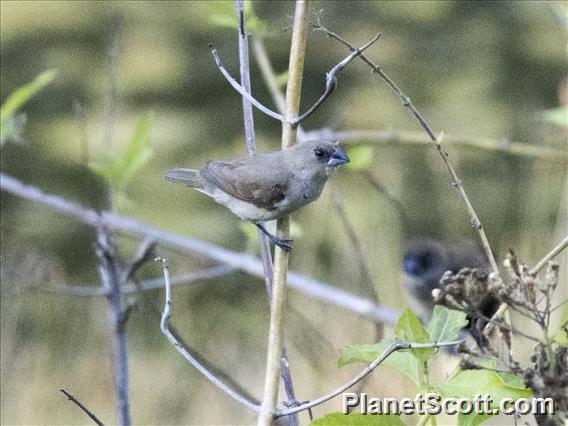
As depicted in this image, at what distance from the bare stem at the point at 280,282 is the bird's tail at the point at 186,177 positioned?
0.87 m

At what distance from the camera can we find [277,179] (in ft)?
5.67

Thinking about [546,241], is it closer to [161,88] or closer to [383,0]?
[383,0]

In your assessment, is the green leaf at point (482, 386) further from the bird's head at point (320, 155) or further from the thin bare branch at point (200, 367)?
the bird's head at point (320, 155)

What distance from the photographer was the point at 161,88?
4586 mm

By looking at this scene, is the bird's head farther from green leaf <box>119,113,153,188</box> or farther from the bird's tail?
green leaf <box>119,113,153,188</box>

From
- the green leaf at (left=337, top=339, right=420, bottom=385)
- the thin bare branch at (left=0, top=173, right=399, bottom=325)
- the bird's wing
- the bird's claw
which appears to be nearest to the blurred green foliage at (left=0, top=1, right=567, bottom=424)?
the thin bare branch at (left=0, top=173, right=399, bottom=325)

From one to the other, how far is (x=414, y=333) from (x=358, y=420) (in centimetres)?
14

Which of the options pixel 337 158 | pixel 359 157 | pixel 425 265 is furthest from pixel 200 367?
pixel 425 265

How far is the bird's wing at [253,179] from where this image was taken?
171cm

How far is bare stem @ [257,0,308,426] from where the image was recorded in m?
1.11

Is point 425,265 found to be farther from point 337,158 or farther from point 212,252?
point 337,158

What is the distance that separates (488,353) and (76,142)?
3661mm

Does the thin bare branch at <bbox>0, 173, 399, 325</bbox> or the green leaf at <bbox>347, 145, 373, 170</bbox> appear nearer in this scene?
the green leaf at <bbox>347, 145, 373, 170</bbox>

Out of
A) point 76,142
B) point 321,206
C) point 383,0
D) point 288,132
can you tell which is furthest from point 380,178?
point 288,132
